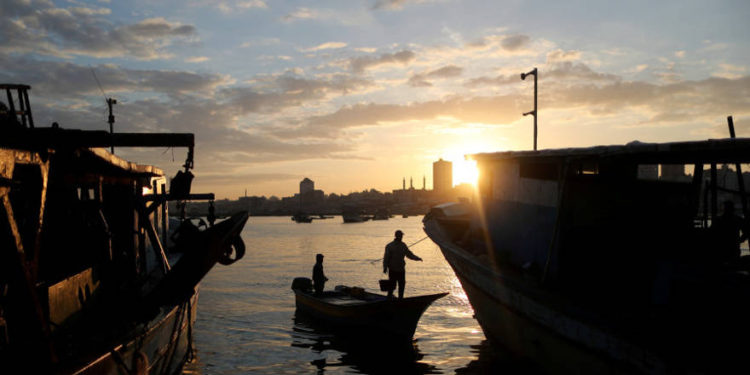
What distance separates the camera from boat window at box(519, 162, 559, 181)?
1202 centimetres

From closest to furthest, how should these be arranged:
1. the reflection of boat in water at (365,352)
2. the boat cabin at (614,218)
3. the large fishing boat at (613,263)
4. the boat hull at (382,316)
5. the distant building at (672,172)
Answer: the large fishing boat at (613,263)
the boat cabin at (614,218)
the distant building at (672,172)
the reflection of boat in water at (365,352)
the boat hull at (382,316)

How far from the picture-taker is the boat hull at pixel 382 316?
590 inches

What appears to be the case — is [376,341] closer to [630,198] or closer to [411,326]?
[411,326]

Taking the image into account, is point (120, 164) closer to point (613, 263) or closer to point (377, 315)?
point (613, 263)

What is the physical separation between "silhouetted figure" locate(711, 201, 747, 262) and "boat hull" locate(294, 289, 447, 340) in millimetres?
6414

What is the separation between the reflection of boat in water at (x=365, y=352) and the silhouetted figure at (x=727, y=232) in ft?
22.8

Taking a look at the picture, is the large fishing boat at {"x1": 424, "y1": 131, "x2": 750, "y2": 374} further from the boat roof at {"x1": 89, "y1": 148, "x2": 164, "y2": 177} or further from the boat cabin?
the boat roof at {"x1": 89, "y1": 148, "x2": 164, "y2": 177}

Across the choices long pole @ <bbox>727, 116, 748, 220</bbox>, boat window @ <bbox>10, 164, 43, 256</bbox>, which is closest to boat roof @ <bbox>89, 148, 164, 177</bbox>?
boat window @ <bbox>10, 164, 43, 256</bbox>

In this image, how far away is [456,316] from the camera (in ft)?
70.4

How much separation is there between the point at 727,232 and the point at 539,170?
3.66 meters

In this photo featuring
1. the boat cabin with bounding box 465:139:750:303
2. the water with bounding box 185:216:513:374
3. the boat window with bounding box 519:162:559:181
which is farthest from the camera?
the water with bounding box 185:216:513:374

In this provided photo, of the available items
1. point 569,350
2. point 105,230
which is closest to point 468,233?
point 569,350

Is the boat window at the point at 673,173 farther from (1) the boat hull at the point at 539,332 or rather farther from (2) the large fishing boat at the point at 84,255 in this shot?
(2) the large fishing boat at the point at 84,255

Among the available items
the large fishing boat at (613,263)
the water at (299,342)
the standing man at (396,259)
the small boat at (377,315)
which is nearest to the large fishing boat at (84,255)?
the water at (299,342)
